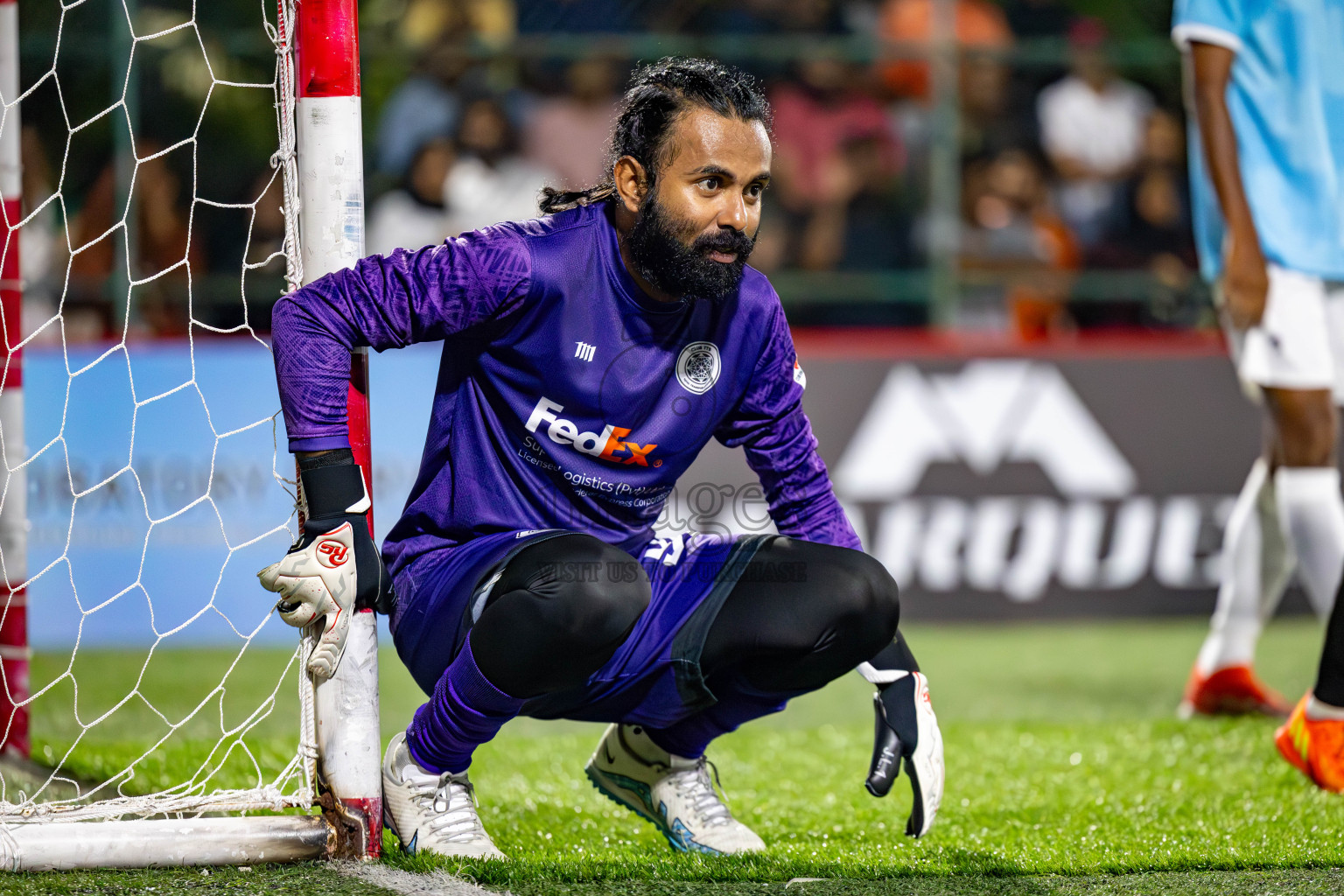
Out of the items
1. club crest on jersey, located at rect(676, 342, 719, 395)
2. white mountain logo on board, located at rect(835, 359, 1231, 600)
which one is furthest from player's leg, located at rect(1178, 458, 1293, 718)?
club crest on jersey, located at rect(676, 342, 719, 395)

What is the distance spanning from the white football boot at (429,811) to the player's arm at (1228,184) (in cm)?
274

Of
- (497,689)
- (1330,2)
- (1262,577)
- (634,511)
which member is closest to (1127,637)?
(1262,577)

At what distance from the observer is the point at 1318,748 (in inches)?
128

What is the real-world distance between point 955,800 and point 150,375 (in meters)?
3.85

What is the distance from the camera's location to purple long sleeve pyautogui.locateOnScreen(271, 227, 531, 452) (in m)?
2.33

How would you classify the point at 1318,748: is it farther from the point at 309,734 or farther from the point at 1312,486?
the point at 309,734

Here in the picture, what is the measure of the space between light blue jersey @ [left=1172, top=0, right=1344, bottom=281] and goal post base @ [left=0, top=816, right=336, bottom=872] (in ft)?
10.5

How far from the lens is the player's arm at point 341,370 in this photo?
89.7 inches

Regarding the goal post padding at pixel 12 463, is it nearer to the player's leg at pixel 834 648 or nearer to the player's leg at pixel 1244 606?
the player's leg at pixel 834 648

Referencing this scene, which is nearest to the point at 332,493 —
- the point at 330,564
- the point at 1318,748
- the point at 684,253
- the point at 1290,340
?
the point at 330,564

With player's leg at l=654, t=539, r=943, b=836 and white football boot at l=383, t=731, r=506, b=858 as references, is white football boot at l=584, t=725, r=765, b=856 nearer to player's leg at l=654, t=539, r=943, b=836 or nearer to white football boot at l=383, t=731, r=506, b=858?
player's leg at l=654, t=539, r=943, b=836

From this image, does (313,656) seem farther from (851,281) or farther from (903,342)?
(851,281)

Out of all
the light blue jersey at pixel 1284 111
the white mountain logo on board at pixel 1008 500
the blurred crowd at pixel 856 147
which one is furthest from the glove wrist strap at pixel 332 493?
the blurred crowd at pixel 856 147

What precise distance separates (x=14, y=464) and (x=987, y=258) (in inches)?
193
